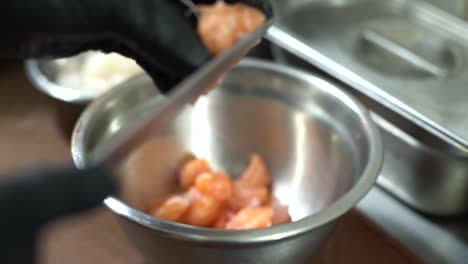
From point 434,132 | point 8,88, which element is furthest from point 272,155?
point 8,88

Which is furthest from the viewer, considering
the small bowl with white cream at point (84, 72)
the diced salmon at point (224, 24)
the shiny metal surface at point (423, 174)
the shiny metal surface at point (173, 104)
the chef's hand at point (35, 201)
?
the small bowl with white cream at point (84, 72)

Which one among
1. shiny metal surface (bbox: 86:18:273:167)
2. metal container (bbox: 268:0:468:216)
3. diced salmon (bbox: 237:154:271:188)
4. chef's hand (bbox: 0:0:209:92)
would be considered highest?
chef's hand (bbox: 0:0:209:92)

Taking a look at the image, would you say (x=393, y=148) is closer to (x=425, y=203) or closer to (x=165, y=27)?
(x=425, y=203)

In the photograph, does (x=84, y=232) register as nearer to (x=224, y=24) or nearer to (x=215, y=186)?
(x=215, y=186)

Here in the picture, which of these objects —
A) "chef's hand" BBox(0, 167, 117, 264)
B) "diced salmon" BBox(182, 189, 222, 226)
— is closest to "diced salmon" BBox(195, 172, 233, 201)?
"diced salmon" BBox(182, 189, 222, 226)

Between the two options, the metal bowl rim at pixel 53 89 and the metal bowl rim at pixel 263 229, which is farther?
the metal bowl rim at pixel 53 89

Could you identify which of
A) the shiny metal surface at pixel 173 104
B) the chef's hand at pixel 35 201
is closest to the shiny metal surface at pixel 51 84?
the shiny metal surface at pixel 173 104

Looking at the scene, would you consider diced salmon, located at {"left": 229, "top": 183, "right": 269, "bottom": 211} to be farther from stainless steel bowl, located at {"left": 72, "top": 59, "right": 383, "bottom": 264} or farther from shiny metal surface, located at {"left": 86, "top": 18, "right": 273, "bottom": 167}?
shiny metal surface, located at {"left": 86, "top": 18, "right": 273, "bottom": 167}

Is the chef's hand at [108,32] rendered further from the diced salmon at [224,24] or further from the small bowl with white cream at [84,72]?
the small bowl with white cream at [84,72]
